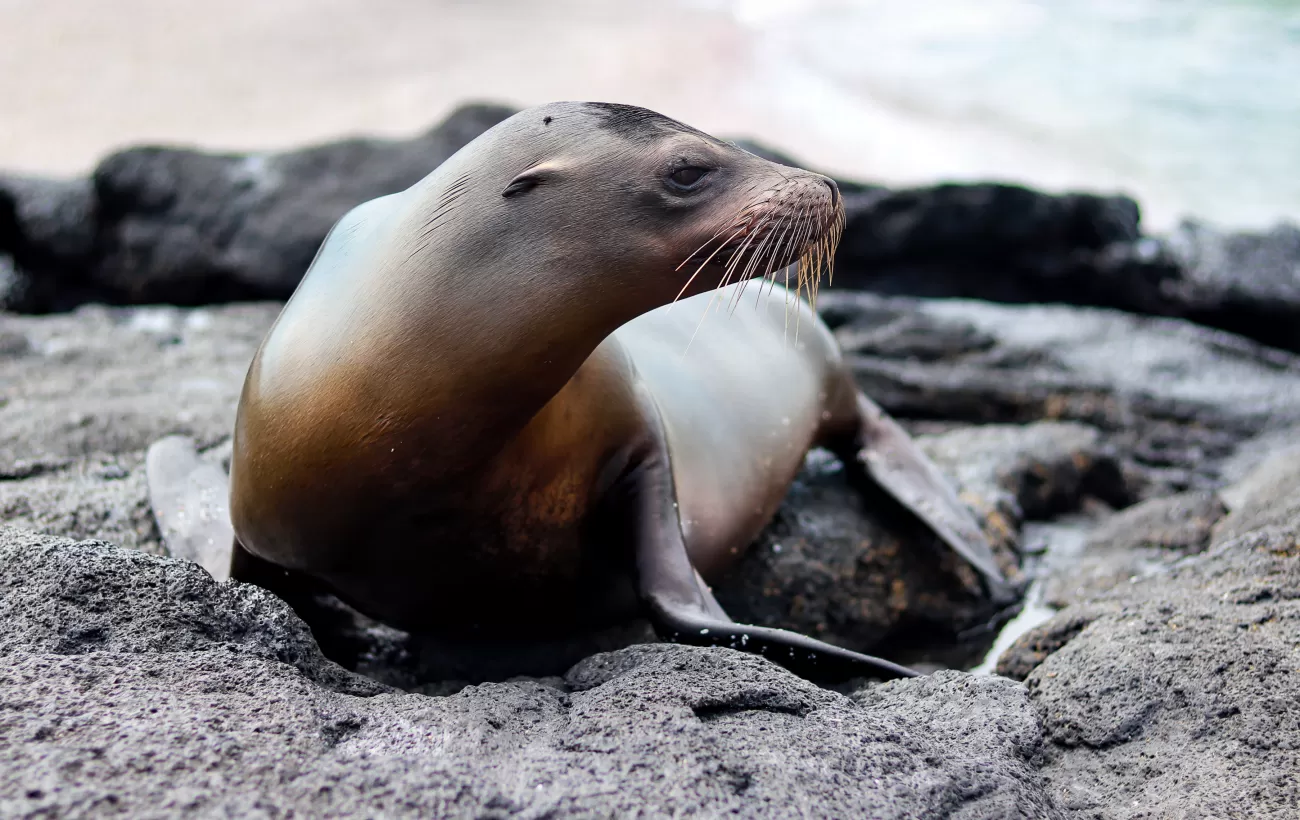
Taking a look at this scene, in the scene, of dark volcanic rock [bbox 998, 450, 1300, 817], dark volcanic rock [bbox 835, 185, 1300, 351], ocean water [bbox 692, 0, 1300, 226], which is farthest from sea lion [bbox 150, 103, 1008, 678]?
ocean water [bbox 692, 0, 1300, 226]

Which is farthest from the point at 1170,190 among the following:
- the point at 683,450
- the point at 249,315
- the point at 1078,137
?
the point at 683,450

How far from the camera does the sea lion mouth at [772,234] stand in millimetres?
2217

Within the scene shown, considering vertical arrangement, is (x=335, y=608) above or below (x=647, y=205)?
below

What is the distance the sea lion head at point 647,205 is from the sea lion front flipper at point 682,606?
55 cm

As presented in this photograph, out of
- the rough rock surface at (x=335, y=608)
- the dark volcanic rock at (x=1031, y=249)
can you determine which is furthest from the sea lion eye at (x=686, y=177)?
the dark volcanic rock at (x=1031, y=249)

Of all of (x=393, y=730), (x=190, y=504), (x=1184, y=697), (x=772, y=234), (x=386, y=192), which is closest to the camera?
(x=393, y=730)

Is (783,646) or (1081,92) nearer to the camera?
(783,646)

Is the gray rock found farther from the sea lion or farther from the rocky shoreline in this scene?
the sea lion

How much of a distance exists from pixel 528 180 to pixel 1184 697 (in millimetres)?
1579

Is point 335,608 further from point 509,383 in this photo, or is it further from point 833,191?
point 833,191

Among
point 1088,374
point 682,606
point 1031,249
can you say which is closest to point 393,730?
point 682,606

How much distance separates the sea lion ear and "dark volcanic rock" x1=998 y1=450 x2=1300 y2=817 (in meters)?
1.43

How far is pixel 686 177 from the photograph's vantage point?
228 cm

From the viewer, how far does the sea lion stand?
219 cm
